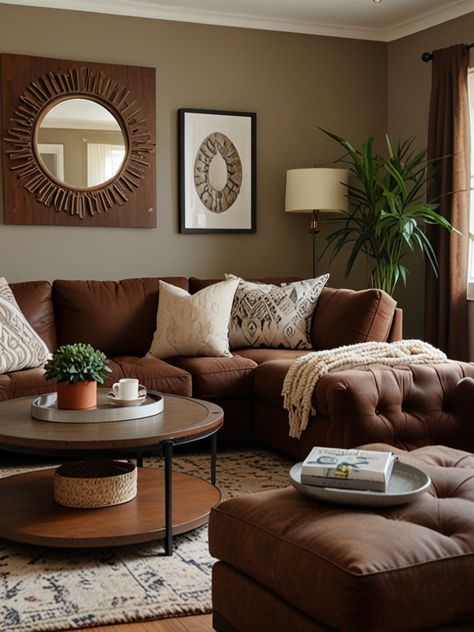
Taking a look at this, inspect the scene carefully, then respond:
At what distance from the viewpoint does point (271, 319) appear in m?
4.95

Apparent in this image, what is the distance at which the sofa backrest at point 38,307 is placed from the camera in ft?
15.4

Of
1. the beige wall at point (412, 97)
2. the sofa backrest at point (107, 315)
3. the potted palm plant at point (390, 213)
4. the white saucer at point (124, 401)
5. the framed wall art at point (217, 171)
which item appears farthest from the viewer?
the beige wall at point (412, 97)

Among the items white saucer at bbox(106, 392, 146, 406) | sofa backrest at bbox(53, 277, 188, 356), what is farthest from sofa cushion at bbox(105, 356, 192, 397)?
white saucer at bbox(106, 392, 146, 406)

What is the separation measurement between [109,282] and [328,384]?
178 cm

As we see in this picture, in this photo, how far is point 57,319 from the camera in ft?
16.0

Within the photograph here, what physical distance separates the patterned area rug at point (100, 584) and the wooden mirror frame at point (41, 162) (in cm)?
256

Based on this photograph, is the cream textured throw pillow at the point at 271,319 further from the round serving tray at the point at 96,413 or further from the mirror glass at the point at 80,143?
the round serving tray at the point at 96,413

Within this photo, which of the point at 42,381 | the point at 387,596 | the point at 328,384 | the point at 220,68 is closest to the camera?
the point at 387,596

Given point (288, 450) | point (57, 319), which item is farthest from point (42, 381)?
point (288, 450)

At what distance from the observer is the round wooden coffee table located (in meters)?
2.90

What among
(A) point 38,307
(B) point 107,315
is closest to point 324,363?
(B) point 107,315

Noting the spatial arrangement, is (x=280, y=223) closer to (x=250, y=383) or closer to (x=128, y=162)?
(x=128, y=162)

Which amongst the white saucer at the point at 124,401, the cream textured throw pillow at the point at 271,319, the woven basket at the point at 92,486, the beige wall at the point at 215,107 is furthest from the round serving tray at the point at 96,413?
the beige wall at the point at 215,107

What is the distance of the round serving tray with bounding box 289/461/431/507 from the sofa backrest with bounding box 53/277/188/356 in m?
2.74
